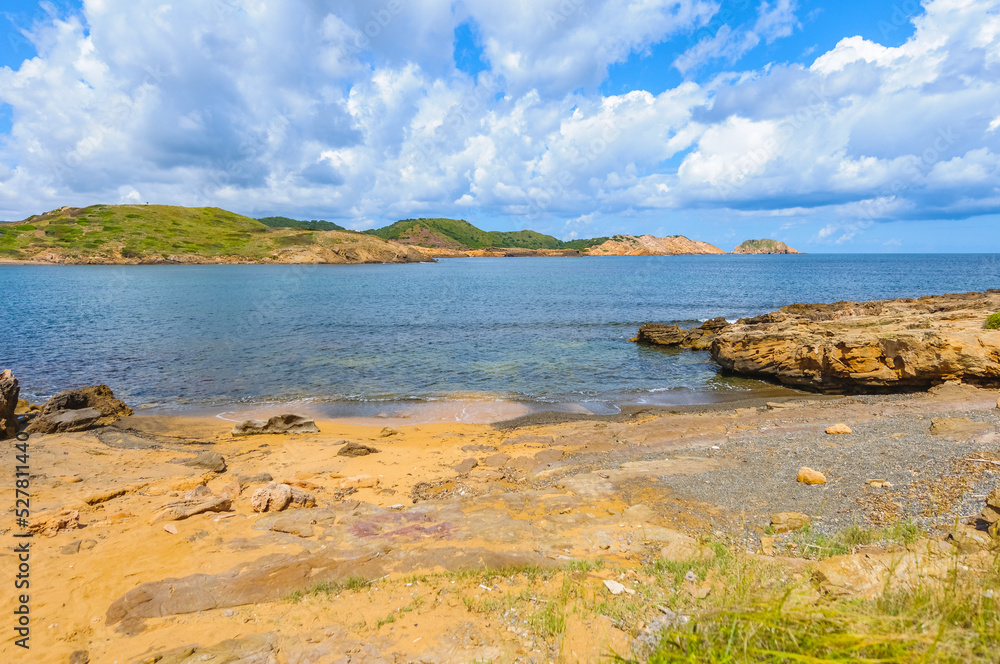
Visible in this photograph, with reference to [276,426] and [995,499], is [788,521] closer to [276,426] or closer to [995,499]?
[995,499]

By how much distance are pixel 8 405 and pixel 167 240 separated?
15722 centimetres

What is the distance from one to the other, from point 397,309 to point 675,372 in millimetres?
34488

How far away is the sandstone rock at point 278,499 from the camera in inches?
373

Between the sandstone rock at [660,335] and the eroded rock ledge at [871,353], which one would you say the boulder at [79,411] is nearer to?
the eroded rock ledge at [871,353]

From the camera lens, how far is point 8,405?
16062mm

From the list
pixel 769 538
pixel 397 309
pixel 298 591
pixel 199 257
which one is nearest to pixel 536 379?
pixel 769 538

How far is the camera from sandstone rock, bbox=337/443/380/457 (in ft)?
45.5

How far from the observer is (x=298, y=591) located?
6.45 metres

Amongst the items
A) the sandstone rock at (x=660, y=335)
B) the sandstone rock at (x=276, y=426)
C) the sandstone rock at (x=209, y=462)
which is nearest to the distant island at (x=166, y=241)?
the sandstone rock at (x=660, y=335)

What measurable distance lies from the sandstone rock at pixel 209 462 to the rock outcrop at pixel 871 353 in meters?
23.5

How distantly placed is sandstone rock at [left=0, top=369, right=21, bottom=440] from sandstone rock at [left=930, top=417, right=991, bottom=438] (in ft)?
91.1

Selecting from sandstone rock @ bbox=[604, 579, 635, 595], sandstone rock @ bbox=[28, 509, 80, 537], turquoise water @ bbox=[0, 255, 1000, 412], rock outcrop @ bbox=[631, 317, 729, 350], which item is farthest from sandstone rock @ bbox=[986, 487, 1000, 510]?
rock outcrop @ bbox=[631, 317, 729, 350]

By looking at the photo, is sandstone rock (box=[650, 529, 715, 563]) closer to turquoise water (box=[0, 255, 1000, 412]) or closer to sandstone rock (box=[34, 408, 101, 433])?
turquoise water (box=[0, 255, 1000, 412])

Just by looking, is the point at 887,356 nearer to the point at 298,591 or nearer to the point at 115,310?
the point at 298,591
